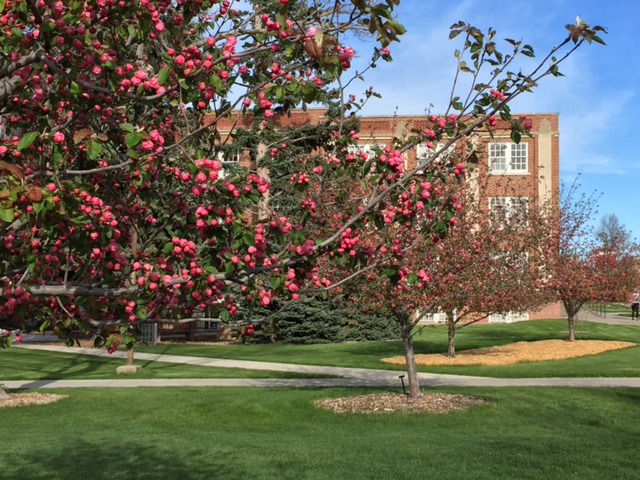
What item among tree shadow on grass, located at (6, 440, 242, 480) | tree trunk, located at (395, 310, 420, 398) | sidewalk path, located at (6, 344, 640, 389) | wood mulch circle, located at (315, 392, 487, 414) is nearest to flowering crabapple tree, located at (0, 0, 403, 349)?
tree shadow on grass, located at (6, 440, 242, 480)

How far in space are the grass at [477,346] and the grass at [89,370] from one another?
311 cm

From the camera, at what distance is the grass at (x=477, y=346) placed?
65.7 ft

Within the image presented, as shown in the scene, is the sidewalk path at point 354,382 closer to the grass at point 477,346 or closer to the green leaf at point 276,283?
the grass at point 477,346

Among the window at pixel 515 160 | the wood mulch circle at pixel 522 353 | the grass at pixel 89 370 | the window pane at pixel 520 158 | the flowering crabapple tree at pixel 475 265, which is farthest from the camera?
the window pane at pixel 520 158


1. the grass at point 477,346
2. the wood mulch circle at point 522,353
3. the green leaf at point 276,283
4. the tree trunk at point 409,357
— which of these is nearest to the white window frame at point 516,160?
the grass at point 477,346

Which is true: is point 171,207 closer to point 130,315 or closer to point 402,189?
point 130,315

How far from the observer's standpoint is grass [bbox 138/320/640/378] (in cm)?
2003

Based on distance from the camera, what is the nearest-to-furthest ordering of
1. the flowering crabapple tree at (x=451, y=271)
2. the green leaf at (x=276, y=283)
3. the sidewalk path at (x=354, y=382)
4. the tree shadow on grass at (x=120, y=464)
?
the green leaf at (x=276, y=283), the tree shadow on grass at (x=120, y=464), the flowering crabapple tree at (x=451, y=271), the sidewalk path at (x=354, y=382)

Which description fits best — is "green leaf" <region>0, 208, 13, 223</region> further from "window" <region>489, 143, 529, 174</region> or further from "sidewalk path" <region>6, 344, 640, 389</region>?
"window" <region>489, 143, 529, 174</region>

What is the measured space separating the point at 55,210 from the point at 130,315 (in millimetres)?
1047

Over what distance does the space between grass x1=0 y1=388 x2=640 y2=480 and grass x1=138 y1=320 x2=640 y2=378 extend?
14.4 feet

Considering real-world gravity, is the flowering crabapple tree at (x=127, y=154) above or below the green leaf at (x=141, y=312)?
above

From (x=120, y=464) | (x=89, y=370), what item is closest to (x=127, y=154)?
(x=120, y=464)

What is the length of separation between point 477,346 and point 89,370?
14.9m
